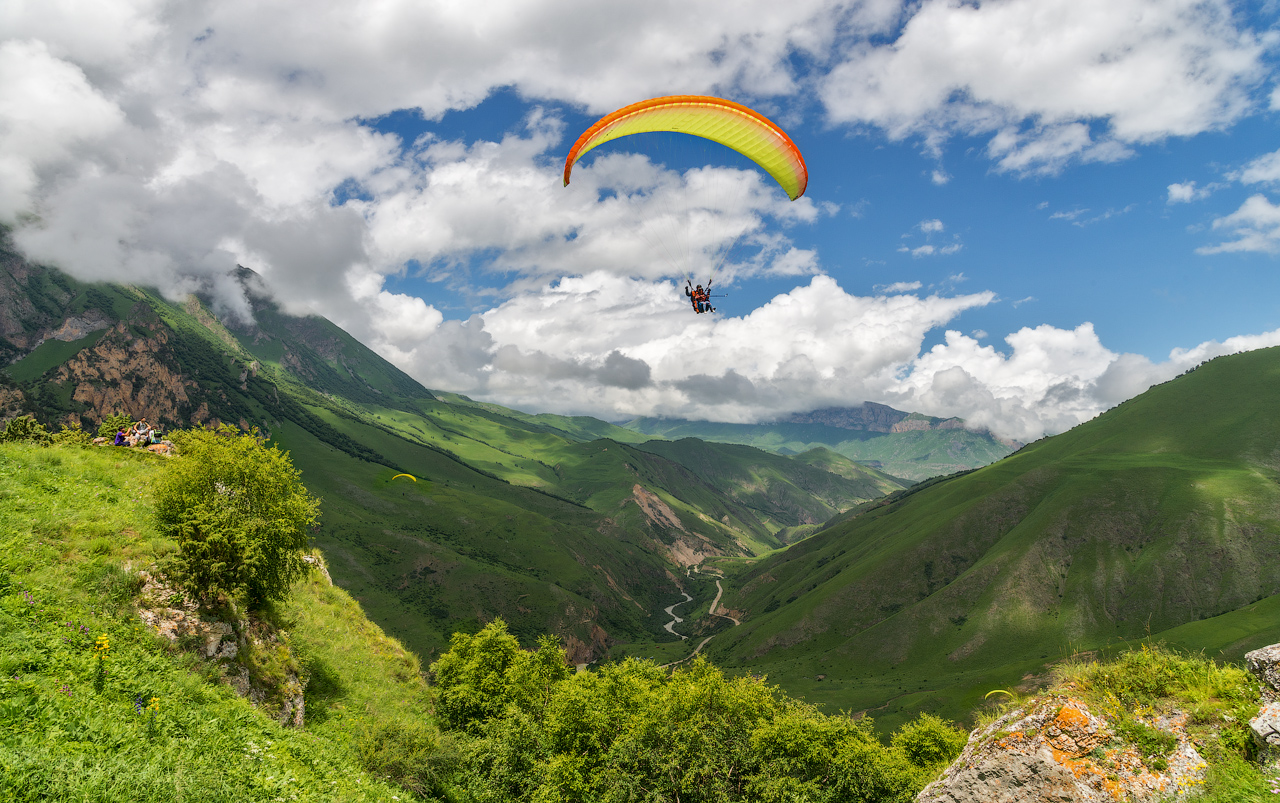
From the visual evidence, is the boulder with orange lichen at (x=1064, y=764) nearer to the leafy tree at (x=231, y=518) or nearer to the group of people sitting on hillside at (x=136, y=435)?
the leafy tree at (x=231, y=518)

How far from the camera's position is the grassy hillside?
1022cm

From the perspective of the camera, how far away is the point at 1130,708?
46.8ft

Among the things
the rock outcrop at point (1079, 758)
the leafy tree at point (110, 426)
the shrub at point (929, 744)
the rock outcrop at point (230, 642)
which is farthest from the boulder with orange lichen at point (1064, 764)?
the leafy tree at point (110, 426)

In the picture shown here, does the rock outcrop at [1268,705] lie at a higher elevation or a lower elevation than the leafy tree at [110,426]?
lower

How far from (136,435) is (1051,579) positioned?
7404 inches

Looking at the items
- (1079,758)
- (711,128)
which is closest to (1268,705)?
(1079,758)

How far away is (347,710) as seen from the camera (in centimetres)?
2445

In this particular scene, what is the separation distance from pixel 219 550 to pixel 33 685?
29.2 feet

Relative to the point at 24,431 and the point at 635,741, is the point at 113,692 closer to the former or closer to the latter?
the point at 24,431

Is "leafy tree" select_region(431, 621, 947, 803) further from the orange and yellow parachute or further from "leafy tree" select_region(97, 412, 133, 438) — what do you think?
the orange and yellow parachute

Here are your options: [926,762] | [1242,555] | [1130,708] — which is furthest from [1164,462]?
[1130,708]

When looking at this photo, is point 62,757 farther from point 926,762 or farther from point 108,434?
point 926,762

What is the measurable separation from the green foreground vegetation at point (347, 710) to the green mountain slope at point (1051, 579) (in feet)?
307

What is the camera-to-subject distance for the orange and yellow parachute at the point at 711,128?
33.5 meters
